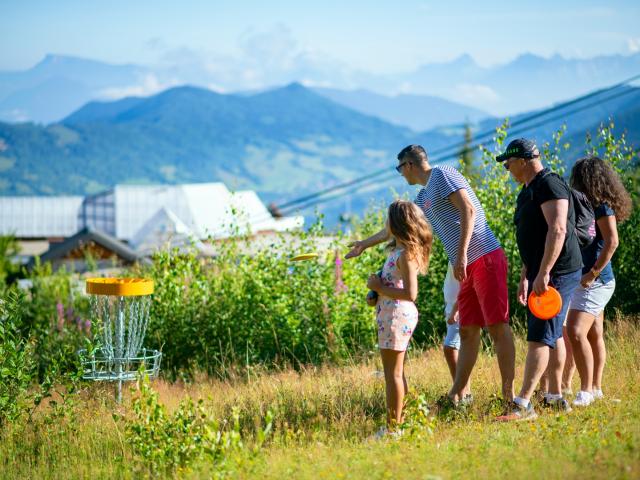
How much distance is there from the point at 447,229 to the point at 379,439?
1.42m

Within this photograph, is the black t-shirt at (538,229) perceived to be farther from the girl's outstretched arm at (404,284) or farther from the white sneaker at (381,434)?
the white sneaker at (381,434)

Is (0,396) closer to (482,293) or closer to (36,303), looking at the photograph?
(482,293)

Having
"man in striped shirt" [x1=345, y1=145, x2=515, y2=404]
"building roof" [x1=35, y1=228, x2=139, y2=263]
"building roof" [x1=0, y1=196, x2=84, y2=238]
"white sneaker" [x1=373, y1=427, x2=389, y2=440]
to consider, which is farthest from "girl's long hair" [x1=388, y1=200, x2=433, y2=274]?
"building roof" [x1=0, y1=196, x2=84, y2=238]

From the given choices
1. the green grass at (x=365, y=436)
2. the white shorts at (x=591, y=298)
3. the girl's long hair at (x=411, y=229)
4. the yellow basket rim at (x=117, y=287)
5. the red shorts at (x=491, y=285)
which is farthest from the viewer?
the yellow basket rim at (x=117, y=287)

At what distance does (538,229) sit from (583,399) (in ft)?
3.91

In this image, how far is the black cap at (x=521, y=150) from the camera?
5121mm

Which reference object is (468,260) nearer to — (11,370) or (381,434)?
(381,434)

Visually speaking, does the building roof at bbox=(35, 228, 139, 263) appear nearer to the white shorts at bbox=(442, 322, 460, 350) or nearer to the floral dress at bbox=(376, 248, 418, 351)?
the white shorts at bbox=(442, 322, 460, 350)

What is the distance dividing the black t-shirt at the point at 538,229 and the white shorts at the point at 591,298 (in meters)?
0.33

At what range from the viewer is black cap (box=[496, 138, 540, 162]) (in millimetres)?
5121

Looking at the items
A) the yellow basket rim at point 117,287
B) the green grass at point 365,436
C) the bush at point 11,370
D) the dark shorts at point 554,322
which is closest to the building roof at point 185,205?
the yellow basket rim at point 117,287

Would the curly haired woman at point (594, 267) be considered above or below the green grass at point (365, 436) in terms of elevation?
above

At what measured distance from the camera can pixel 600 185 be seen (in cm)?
544

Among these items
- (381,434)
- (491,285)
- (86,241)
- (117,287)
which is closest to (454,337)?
(491,285)
